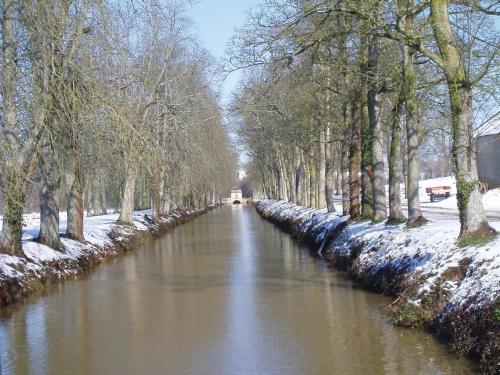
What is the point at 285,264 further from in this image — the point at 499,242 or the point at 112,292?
the point at 499,242

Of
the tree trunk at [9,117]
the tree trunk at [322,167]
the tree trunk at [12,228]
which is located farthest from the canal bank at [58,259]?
the tree trunk at [322,167]

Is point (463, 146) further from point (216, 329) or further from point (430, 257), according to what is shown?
point (216, 329)

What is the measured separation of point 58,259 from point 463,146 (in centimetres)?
1135

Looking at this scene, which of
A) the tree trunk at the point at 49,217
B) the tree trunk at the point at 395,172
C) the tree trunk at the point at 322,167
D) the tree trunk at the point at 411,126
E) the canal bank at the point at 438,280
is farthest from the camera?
the tree trunk at the point at 322,167

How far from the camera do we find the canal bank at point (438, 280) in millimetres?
7955

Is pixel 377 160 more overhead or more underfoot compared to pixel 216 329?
more overhead

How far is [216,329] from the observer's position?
1041cm

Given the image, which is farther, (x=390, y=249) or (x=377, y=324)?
(x=390, y=249)

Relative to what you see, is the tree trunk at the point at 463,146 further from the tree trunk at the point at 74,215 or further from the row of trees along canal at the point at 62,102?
the tree trunk at the point at 74,215

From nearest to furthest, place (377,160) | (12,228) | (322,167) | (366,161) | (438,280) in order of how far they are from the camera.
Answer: (438,280) → (12,228) → (377,160) → (366,161) → (322,167)

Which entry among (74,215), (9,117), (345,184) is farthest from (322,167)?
(9,117)

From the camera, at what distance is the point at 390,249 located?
45.1ft

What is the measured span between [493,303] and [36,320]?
805 centimetres

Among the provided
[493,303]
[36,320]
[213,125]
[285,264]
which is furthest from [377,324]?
[213,125]
